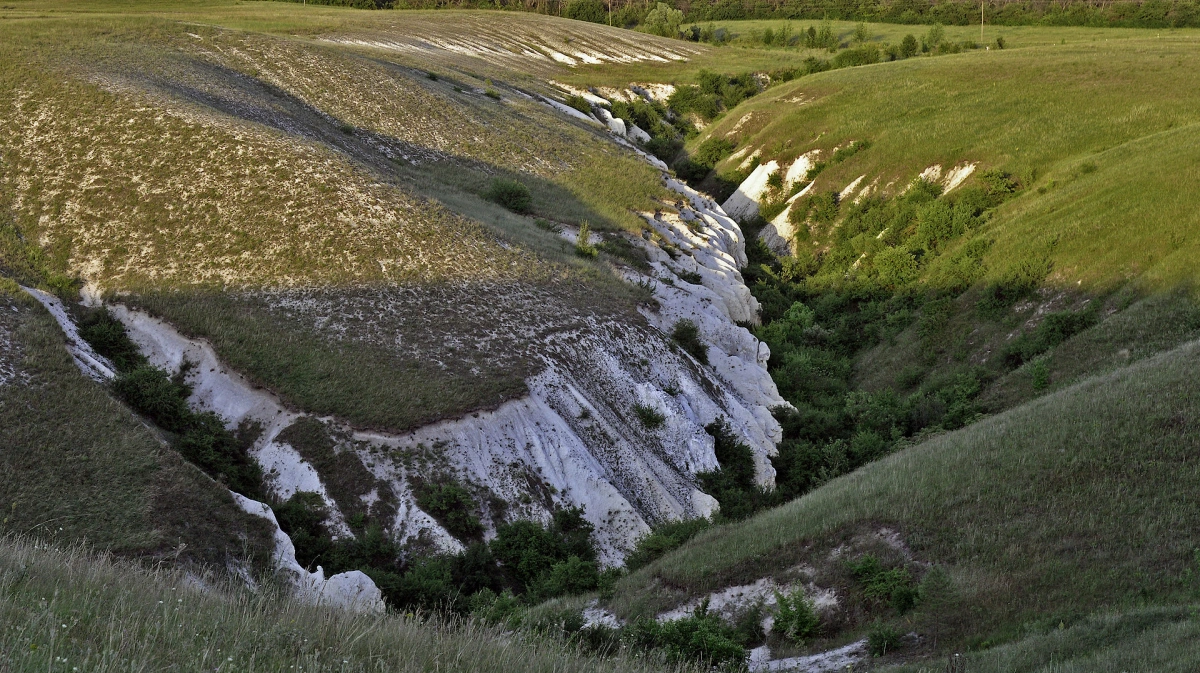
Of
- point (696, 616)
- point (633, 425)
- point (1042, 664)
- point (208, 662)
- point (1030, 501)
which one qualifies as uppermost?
point (208, 662)

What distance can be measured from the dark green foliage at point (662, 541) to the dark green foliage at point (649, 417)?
5519 mm

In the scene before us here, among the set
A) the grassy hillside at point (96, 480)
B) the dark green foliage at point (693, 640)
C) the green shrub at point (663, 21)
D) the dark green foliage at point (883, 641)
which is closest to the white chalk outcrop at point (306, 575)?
the grassy hillside at point (96, 480)

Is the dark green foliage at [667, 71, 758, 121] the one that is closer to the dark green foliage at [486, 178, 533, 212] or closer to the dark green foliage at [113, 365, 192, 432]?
the dark green foliage at [486, 178, 533, 212]

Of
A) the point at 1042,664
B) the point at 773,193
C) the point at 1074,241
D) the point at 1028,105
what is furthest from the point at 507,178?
the point at 1042,664

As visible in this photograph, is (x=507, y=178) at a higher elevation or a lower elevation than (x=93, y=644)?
lower

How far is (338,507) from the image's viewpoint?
24531mm

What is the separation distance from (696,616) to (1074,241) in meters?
31.4

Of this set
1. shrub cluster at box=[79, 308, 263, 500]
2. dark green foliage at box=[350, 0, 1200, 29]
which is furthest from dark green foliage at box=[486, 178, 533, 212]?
dark green foliage at box=[350, 0, 1200, 29]

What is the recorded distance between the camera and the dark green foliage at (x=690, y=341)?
37062 mm

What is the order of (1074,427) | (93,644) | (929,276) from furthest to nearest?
(929,276) < (1074,427) < (93,644)

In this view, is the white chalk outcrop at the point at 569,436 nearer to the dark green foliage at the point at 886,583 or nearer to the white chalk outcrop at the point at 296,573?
the white chalk outcrop at the point at 296,573

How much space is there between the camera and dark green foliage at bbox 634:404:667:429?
31.0 metres

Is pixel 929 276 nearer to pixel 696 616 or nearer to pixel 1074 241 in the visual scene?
pixel 1074 241

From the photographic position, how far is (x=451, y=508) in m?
25.2
